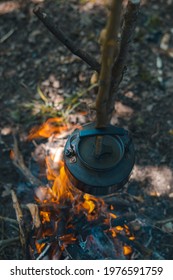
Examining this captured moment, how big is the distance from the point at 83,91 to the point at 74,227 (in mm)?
1226

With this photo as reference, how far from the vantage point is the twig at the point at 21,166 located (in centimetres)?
293

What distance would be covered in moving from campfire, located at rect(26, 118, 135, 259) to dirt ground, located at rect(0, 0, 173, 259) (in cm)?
18

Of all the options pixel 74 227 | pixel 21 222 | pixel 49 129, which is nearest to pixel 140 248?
pixel 74 227

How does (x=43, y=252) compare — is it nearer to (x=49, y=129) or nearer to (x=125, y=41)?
(x=49, y=129)

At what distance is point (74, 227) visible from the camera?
266 centimetres

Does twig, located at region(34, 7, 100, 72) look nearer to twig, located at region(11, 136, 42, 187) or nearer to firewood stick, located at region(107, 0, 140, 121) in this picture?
firewood stick, located at region(107, 0, 140, 121)

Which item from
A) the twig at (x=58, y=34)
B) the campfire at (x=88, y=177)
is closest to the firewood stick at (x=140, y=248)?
the campfire at (x=88, y=177)

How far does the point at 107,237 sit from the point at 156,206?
0.45 metres

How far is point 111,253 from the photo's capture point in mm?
2613

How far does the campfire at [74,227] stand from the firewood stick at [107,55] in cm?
73

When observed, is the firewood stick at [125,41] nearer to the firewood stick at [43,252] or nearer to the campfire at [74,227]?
the campfire at [74,227]

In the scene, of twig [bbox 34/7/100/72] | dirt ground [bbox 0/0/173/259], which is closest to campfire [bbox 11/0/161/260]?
twig [bbox 34/7/100/72]

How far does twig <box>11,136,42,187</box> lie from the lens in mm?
2926
